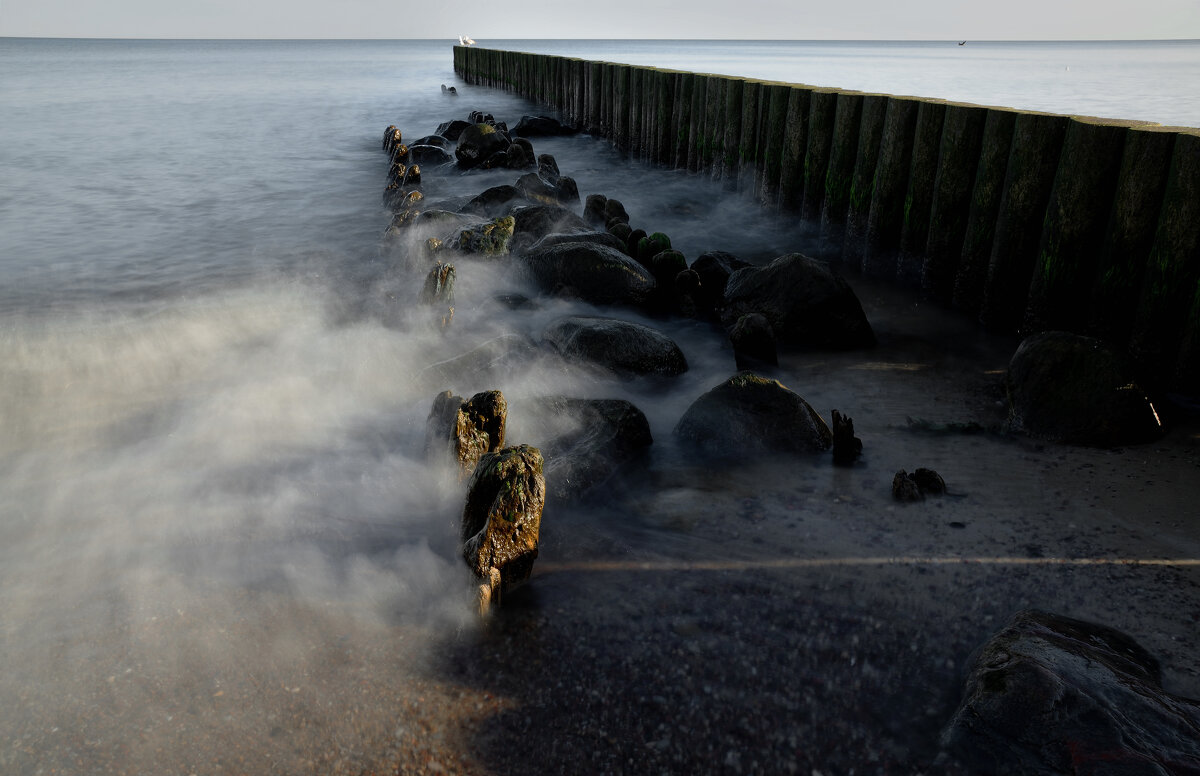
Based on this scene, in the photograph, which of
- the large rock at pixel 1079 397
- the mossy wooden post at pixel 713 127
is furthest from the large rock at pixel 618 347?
the mossy wooden post at pixel 713 127

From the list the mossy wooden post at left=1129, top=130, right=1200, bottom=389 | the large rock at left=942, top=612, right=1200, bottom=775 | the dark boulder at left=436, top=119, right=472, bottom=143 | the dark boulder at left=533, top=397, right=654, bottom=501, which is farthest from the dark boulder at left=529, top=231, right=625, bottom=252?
the dark boulder at left=436, top=119, right=472, bottom=143

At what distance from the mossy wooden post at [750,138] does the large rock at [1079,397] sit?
14.6 ft

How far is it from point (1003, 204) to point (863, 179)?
1396 mm

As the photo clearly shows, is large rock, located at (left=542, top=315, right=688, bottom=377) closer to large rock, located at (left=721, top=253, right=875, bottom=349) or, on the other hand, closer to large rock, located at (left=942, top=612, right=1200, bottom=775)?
large rock, located at (left=721, top=253, right=875, bottom=349)

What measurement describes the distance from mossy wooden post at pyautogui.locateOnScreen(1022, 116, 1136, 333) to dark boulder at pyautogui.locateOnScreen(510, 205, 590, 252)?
3.62 m

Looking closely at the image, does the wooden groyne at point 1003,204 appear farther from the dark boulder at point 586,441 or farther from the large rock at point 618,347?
the dark boulder at point 586,441

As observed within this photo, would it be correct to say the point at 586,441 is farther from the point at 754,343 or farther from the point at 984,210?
the point at 984,210

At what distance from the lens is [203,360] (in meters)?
4.95

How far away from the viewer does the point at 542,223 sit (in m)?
6.83

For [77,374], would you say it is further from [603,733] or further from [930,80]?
[930,80]

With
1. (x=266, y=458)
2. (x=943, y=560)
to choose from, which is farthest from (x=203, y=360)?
(x=943, y=560)

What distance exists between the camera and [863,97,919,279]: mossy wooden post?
5.54 m

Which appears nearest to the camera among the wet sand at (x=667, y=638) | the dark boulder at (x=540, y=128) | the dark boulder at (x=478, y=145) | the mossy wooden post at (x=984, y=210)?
the wet sand at (x=667, y=638)

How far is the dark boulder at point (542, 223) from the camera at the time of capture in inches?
266
